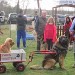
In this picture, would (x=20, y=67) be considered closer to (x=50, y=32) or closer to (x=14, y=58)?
(x=14, y=58)

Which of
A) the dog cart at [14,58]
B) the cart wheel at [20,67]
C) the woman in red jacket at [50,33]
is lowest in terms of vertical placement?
the cart wheel at [20,67]

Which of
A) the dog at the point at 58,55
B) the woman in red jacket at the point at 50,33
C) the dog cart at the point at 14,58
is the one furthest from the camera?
the woman in red jacket at the point at 50,33

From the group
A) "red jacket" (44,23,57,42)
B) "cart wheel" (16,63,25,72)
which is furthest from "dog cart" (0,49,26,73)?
"red jacket" (44,23,57,42)

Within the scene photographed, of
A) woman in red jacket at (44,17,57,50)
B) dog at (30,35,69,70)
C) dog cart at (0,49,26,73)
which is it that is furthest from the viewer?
woman in red jacket at (44,17,57,50)

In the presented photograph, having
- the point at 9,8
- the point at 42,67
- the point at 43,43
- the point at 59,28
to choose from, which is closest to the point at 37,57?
the point at 43,43

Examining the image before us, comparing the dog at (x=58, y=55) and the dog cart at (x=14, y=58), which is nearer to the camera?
the dog cart at (x=14, y=58)

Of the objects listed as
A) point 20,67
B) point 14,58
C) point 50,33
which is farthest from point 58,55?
point 50,33

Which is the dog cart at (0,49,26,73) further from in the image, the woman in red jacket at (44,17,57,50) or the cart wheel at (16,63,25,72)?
the woman in red jacket at (44,17,57,50)

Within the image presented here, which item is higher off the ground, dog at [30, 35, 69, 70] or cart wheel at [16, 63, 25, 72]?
dog at [30, 35, 69, 70]

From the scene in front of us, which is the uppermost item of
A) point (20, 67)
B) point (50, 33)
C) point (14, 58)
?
point (50, 33)

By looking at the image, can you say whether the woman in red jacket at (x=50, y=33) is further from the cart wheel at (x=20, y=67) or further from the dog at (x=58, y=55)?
the cart wheel at (x=20, y=67)

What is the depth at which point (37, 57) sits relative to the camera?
34.0 ft

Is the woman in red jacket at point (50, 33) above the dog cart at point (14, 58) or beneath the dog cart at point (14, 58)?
above

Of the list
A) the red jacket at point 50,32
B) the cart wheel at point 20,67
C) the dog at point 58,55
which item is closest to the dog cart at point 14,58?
the cart wheel at point 20,67
